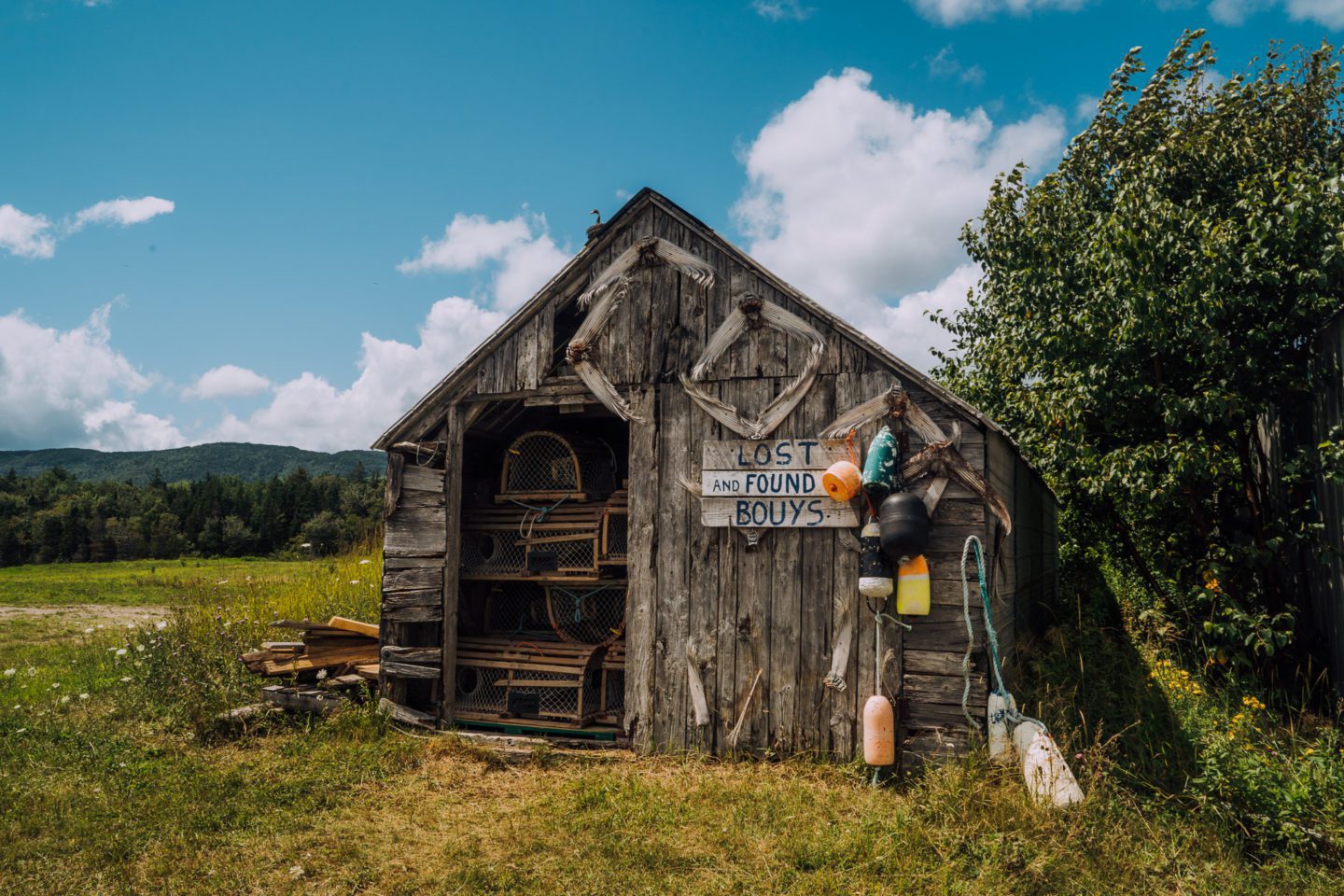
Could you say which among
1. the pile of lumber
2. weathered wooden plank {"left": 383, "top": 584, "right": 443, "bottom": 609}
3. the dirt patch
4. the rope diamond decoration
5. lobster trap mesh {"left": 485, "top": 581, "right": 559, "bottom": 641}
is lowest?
the dirt patch

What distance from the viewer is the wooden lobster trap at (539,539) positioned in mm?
8727

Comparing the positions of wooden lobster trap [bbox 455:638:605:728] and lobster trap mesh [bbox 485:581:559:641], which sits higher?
lobster trap mesh [bbox 485:581:559:641]

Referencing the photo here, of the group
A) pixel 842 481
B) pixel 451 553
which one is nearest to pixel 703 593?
pixel 842 481

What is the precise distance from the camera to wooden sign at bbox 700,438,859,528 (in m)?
6.96

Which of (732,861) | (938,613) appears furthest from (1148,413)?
(732,861)

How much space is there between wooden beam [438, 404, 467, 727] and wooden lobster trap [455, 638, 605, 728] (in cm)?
39

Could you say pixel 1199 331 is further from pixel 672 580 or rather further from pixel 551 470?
pixel 551 470

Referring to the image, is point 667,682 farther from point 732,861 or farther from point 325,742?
point 325,742

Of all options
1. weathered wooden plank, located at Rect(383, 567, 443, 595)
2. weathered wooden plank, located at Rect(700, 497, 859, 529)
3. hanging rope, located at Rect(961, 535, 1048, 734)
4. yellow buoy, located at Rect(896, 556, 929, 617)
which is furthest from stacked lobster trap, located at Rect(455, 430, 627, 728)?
hanging rope, located at Rect(961, 535, 1048, 734)

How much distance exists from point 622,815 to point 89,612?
20779 millimetres

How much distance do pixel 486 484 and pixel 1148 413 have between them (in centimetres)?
743

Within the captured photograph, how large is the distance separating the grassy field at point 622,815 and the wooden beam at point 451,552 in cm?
63

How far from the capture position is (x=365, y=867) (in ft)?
17.1

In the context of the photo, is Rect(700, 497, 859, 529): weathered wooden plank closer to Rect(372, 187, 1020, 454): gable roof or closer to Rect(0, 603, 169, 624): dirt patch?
Rect(372, 187, 1020, 454): gable roof
